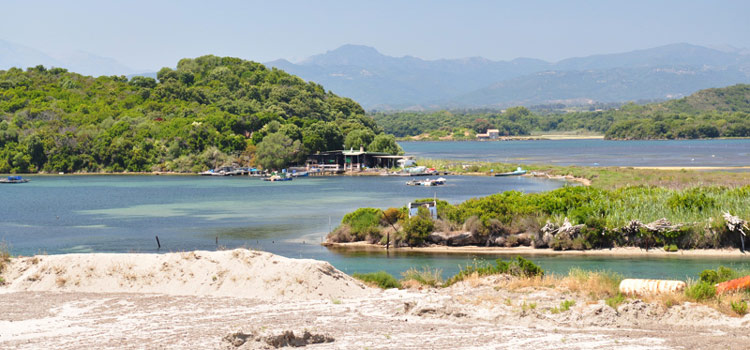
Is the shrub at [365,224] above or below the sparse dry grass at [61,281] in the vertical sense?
below

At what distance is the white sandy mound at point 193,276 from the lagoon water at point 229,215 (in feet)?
37.4

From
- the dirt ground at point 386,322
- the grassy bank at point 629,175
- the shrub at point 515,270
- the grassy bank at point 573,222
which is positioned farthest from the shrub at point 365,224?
the grassy bank at point 629,175

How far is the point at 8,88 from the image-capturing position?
179250 mm

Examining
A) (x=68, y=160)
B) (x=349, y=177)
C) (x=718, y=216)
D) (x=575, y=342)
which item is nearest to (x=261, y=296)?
(x=575, y=342)

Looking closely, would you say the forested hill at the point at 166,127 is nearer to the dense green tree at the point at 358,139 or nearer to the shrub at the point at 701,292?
the dense green tree at the point at 358,139

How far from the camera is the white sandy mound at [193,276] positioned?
2231 cm

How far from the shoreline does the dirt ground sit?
18.1m

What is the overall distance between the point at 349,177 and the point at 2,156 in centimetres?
6257

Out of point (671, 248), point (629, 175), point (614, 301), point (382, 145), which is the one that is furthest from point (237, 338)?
point (382, 145)

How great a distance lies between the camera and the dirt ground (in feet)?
54.6

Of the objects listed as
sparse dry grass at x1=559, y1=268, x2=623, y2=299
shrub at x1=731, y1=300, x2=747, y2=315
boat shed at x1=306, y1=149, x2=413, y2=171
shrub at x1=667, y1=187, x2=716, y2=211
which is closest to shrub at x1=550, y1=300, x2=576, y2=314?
sparse dry grass at x1=559, y1=268, x2=623, y2=299

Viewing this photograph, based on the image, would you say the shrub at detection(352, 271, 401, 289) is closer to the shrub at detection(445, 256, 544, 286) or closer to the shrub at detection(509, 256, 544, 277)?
the shrub at detection(445, 256, 544, 286)

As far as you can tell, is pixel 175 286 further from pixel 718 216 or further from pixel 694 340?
pixel 718 216

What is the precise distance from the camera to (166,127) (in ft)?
453
